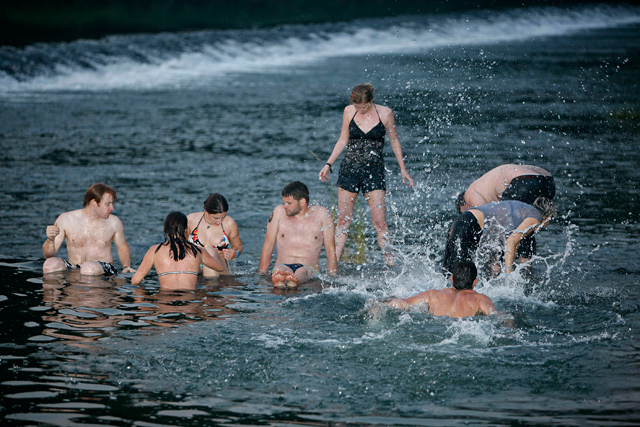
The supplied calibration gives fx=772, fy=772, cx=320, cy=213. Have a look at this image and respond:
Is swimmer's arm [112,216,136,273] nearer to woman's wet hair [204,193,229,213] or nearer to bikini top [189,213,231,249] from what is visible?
bikini top [189,213,231,249]

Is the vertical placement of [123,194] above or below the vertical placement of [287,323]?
above

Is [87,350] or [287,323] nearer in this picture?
[87,350]

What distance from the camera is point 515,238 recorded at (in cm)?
866

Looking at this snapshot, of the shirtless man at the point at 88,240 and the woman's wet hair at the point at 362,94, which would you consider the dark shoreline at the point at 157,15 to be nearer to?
the shirtless man at the point at 88,240

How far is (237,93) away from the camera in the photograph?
2908 cm

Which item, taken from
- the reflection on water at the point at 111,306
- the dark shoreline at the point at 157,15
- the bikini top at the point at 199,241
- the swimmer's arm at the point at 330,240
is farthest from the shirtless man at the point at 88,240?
the dark shoreline at the point at 157,15

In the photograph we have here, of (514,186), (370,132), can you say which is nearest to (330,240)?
(370,132)

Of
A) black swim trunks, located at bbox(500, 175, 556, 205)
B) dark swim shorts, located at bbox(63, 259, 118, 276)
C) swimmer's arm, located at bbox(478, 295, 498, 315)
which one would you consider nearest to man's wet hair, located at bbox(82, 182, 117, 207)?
dark swim shorts, located at bbox(63, 259, 118, 276)

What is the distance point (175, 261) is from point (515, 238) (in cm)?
389

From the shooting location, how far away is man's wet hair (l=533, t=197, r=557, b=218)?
9227 mm

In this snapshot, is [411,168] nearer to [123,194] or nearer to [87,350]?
[123,194]

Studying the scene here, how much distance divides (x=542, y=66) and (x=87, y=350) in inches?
1215

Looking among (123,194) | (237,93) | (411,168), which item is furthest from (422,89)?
(123,194)

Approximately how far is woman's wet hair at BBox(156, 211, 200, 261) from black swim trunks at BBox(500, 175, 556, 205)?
395cm
